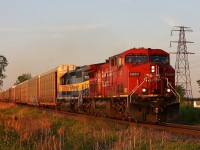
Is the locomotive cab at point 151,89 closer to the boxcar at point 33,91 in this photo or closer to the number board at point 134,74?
the number board at point 134,74

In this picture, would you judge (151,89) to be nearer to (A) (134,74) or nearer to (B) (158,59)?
(A) (134,74)

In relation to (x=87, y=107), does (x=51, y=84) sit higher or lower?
higher

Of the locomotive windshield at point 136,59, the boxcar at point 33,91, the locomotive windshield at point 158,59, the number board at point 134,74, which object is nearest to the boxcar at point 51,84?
the boxcar at point 33,91

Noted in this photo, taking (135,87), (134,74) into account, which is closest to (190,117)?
(135,87)

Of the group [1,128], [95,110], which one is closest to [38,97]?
[95,110]

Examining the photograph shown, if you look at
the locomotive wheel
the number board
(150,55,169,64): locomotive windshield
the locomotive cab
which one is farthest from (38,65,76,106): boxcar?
the number board

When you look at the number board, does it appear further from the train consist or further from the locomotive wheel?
the locomotive wheel

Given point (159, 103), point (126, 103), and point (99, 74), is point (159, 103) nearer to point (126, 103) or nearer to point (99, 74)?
point (126, 103)

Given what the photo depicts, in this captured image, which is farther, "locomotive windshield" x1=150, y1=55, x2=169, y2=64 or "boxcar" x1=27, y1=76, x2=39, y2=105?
"boxcar" x1=27, y1=76, x2=39, y2=105

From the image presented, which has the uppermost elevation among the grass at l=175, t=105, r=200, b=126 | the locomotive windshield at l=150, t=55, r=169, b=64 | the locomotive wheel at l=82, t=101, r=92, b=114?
the locomotive windshield at l=150, t=55, r=169, b=64

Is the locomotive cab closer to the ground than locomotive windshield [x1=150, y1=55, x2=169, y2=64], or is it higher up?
closer to the ground

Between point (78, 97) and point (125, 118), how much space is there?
30.2 ft

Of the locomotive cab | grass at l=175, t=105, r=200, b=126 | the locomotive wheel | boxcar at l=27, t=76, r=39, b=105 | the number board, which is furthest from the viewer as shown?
boxcar at l=27, t=76, r=39, b=105

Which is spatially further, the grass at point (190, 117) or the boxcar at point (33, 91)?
the boxcar at point (33, 91)
